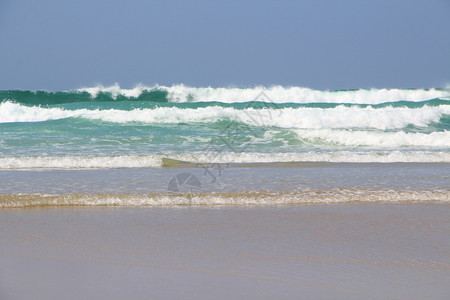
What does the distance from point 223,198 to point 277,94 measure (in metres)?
21.2

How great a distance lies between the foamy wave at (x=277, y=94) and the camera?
25219 mm

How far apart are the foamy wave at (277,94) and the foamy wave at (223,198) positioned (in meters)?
19.7

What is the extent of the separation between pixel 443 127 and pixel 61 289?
50.1 feet

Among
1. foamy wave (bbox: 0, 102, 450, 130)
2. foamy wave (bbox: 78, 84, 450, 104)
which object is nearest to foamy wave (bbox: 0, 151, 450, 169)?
foamy wave (bbox: 0, 102, 450, 130)

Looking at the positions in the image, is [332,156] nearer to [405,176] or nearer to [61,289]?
[405,176]

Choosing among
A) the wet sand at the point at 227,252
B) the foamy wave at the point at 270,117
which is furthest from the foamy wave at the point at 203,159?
the foamy wave at the point at 270,117

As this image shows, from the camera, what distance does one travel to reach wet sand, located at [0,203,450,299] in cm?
276

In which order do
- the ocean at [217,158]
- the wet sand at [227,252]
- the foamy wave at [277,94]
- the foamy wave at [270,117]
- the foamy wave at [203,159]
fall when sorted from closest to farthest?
1. the wet sand at [227,252]
2. the ocean at [217,158]
3. the foamy wave at [203,159]
4. the foamy wave at [270,117]
5. the foamy wave at [277,94]

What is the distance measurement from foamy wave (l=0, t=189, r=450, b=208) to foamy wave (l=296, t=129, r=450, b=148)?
6131 mm

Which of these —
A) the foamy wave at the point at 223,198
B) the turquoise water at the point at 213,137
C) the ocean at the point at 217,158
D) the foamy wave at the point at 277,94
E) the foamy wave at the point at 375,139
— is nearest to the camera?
the foamy wave at the point at 223,198

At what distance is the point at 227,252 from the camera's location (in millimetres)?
3471

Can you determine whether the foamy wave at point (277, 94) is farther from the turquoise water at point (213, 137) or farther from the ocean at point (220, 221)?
the ocean at point (220, 221)

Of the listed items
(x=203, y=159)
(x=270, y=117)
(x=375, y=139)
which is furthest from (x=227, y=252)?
(x=270, y=117)

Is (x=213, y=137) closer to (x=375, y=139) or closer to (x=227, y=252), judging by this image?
(x=375, y=139)
